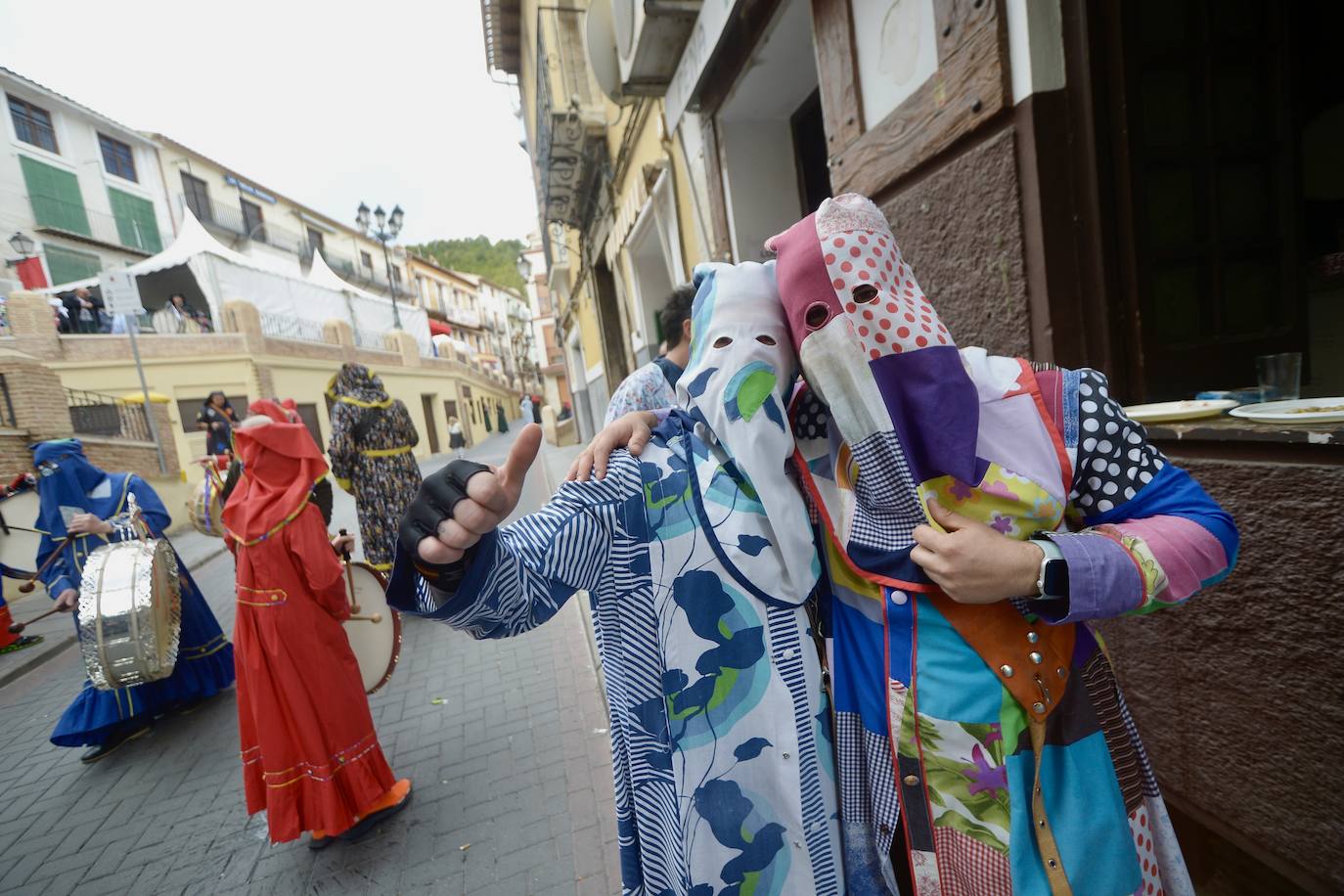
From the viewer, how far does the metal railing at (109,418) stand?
12688 millimetres

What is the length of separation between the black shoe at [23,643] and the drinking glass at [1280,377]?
9.72 metres

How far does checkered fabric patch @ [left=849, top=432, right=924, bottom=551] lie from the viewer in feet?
3.21

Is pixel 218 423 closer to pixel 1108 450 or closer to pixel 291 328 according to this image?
pixel 1108 450

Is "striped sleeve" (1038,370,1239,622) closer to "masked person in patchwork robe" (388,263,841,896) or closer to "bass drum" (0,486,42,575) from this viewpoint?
"masked person in patchwork robe" (388,263,841,896)

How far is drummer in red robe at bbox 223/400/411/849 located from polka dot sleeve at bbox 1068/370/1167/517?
295cm

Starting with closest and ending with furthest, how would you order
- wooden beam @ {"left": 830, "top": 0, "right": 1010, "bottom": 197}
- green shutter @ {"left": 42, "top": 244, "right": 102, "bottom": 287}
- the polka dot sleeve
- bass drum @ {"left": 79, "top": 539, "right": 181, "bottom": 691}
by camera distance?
1. the polka dot sleeve
2. wooden beam @ {"left": 830, "top": 0, "right": 1010, "bottom": 197}
3. bass drum @ {"left": 79, "top": 539, "right": 181, "bottom": 691}
4. green shutter @ {"left": 42, "top": 244, "right": 102, "bottom": 287}

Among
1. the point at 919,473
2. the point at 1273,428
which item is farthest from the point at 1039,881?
the point at 1273,428

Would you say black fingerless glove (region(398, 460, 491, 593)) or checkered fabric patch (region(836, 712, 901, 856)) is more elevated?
black fingerless glove (region(398, 460, 491, 593))

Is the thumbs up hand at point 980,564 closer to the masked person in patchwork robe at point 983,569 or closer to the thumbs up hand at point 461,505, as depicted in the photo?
the masked person in patchwork robe at point 983,569

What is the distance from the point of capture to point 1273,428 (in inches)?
60.4

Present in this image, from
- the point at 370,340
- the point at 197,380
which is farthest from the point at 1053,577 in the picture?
the point at 370,340

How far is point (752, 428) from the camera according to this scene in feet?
3.47

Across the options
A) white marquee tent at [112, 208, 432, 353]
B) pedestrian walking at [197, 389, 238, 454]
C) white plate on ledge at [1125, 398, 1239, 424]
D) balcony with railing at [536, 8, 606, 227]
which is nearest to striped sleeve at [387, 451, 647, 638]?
white plate on ledge at [1125, 398, 1239, 424]

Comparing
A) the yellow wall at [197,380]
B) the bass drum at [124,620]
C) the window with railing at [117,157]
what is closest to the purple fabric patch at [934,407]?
the bass drum at [124,620]
